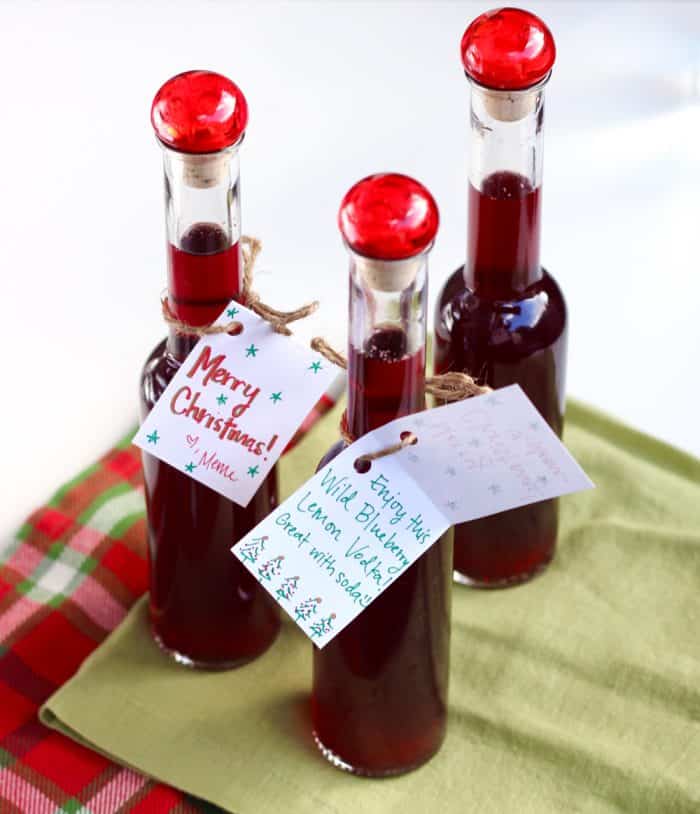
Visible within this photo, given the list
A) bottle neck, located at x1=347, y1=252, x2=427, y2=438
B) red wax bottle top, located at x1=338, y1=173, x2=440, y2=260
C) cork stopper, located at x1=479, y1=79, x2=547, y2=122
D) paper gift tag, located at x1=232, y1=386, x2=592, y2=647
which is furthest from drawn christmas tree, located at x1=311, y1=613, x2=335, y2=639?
cork stopper, located at x1=479, y1=79, x2=547, y2=122

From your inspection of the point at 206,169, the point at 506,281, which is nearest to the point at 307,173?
the point at 506,281

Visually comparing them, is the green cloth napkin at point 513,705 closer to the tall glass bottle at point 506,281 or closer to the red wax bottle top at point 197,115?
the tall glass bottle at point 506,281

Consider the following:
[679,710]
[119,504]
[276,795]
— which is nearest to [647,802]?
[679,710]

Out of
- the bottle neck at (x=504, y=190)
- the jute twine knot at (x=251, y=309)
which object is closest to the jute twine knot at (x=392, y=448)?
the jute twine knot at (x=251, y=309)

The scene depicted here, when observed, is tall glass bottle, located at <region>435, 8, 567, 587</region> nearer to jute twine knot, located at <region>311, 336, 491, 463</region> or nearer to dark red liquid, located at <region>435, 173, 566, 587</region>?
dark red liquid, located at <region>435, 173, 566, 587</region>

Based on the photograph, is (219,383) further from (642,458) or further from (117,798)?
(642,458)
